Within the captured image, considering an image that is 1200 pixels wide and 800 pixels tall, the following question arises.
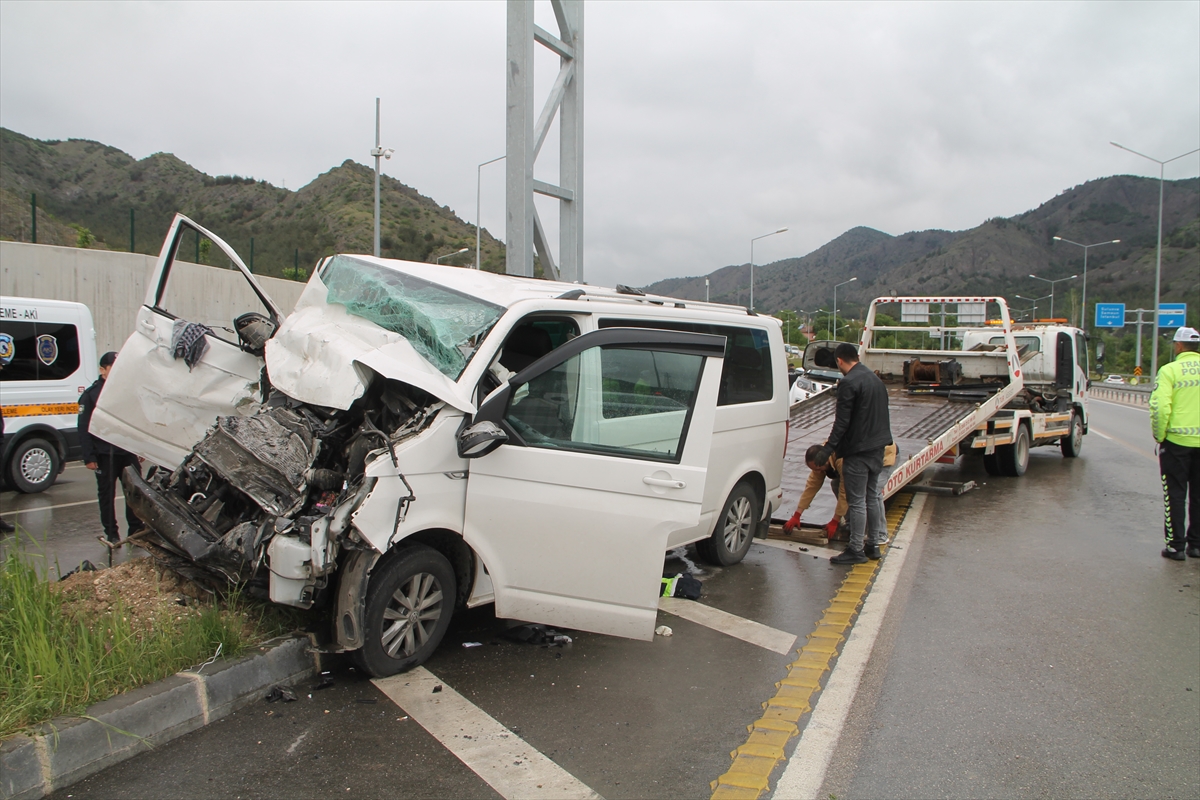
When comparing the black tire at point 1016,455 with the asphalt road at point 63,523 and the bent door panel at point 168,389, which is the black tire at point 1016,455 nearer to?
the bent door panel at point 168,389

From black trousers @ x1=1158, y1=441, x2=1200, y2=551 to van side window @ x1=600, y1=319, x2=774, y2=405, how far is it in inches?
146

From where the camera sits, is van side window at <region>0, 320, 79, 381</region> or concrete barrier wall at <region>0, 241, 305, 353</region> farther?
concrete barrier wall at <region>0, 241, 305, 353</region>

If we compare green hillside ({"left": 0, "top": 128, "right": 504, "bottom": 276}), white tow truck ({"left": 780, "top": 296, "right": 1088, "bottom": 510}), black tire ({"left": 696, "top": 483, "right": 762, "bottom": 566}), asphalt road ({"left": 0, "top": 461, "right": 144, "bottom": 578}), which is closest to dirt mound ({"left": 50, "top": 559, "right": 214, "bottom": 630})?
asphalt road ({"left": 0, "top": 461, "right": 144, "bottom": 578})

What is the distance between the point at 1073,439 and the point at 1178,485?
7.46 m

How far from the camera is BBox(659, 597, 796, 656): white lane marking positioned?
5012 millimetres

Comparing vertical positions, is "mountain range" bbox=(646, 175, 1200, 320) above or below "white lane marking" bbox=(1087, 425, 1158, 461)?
above

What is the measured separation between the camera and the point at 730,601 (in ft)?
19.1

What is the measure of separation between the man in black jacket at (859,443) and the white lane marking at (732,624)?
1.80 m

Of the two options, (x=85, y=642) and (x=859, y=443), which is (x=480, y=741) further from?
(x=859, y=443)

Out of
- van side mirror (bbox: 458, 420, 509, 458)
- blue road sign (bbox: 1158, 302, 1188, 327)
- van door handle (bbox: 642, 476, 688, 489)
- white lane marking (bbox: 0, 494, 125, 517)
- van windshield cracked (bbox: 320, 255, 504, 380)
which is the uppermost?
blue road sign (bbox: 1158, 302, 1188, 327)

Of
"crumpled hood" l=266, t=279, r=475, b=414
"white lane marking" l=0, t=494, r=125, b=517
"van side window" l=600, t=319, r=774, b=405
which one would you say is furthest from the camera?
"white lane marking" l=0, t=494, r=125, b=517

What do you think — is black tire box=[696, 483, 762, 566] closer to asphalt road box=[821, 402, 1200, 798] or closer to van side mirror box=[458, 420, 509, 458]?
asphalt road box=[821, 402, 1200, 798]

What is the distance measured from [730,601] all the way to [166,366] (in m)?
4.06

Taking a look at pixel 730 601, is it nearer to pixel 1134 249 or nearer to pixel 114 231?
pixel 114 231
